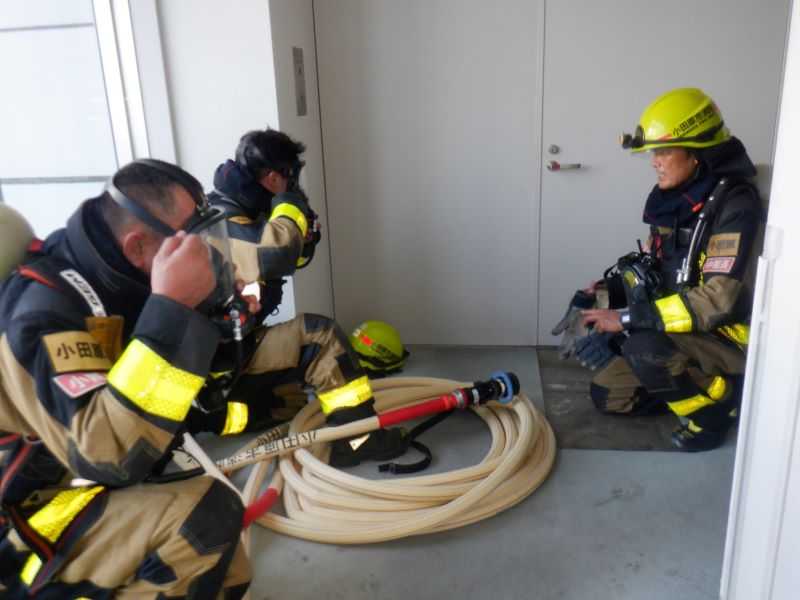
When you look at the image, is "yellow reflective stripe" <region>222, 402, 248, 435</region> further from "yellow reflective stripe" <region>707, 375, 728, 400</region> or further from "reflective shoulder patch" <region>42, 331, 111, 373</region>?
"yellow reflective stripe" <region>707, 375, 728, 400</region>

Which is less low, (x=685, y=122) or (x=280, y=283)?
(x=685, y=122)

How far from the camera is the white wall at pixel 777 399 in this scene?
1500mm

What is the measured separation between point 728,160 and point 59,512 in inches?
109

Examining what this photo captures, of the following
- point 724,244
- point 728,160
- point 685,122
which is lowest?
point 724,244

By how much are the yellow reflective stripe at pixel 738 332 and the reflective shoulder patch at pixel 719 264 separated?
0.26 m


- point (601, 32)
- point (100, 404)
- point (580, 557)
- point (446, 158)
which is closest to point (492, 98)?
point (446, 158)

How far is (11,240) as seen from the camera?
1.65m

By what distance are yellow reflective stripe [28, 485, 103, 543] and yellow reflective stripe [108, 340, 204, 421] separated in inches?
14.9

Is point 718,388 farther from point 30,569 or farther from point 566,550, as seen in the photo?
point 30,569

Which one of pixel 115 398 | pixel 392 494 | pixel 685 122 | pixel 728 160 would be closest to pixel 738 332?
pixel 728 160

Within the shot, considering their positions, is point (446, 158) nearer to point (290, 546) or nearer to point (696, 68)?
point (696, 68)

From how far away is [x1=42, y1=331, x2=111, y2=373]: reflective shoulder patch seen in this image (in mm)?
1414

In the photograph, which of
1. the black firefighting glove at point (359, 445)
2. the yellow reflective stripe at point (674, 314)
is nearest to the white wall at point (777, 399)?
the yellow reflective stripe at point (674, 314)

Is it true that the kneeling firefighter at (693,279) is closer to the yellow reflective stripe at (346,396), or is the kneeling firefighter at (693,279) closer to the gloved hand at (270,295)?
the yellow reflective stripe at (346,396)
